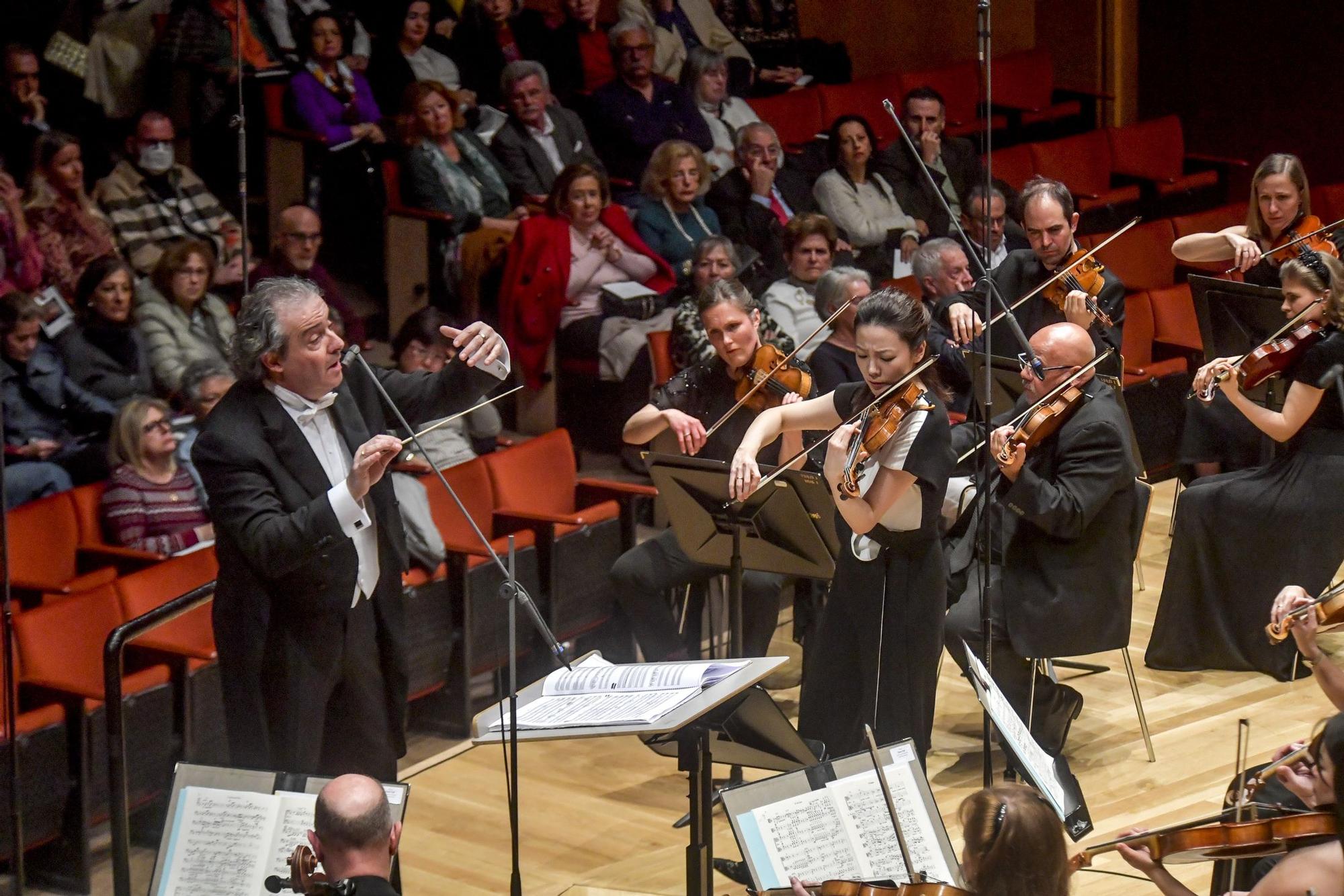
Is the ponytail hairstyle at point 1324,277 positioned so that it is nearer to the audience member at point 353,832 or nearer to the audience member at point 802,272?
the audience member at point 802,272

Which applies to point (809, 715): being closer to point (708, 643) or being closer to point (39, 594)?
point (708, 643)

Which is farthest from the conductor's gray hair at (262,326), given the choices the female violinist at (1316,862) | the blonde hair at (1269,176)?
the blonde hair at (1269,176)

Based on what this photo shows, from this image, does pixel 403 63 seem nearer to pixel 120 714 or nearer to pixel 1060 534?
pixel 1060 534

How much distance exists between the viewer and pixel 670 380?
459 cm

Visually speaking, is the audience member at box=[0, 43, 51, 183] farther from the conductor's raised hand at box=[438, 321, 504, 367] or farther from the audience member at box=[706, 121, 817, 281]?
the conductor's raised hand at box=[438, 321, 504, 367]

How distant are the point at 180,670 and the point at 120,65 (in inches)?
122

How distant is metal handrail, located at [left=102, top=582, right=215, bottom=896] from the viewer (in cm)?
327

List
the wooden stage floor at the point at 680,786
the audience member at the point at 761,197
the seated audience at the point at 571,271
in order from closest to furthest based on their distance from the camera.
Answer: the wooden stage floor at the point at 680,786 < the seated audience at the point at 571,271 < the audience member at the point at 761,197

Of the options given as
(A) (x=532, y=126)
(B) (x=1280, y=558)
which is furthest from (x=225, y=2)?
(B) (x=1280, y=558)

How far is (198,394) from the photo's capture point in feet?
16.2

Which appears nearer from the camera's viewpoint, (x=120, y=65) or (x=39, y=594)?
(x=39, y=594)

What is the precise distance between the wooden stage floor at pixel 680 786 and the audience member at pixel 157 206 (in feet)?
7.29

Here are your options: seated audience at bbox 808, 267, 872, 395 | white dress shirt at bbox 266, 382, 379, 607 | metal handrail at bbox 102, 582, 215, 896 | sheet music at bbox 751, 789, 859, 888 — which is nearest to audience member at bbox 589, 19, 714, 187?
seated audience at bbox 808, 267, 872, 395

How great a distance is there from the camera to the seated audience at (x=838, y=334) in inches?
203
